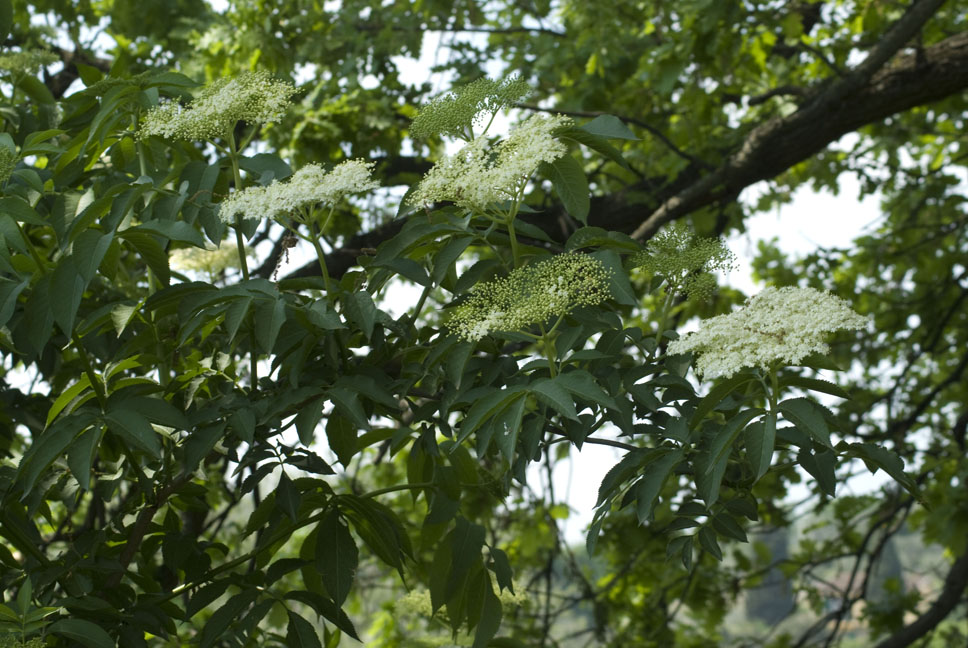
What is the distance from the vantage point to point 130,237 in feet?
5.30

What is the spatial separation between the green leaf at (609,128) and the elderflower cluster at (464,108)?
13 centimetres

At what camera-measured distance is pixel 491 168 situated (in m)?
1.51

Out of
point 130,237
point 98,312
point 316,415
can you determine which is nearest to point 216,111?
point 130,237

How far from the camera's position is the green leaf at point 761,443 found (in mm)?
1351

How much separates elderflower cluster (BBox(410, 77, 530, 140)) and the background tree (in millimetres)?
133

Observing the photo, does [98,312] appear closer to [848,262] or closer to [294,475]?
[294,475]

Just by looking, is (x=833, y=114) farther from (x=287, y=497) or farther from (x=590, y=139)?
(x=287, y=497)

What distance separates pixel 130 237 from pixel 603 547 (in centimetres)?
390

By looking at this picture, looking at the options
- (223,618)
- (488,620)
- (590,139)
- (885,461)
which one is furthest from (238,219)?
(885,461)

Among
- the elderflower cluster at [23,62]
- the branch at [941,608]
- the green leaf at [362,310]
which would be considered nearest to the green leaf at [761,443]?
the green leaf at [362,310]

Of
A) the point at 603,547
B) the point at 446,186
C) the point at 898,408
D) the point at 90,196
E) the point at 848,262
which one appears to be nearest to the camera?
the point at 446,186

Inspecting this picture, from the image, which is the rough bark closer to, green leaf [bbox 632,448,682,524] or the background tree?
the background tree

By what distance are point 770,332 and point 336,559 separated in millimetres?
869

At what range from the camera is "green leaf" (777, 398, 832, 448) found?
1344 millimetres
